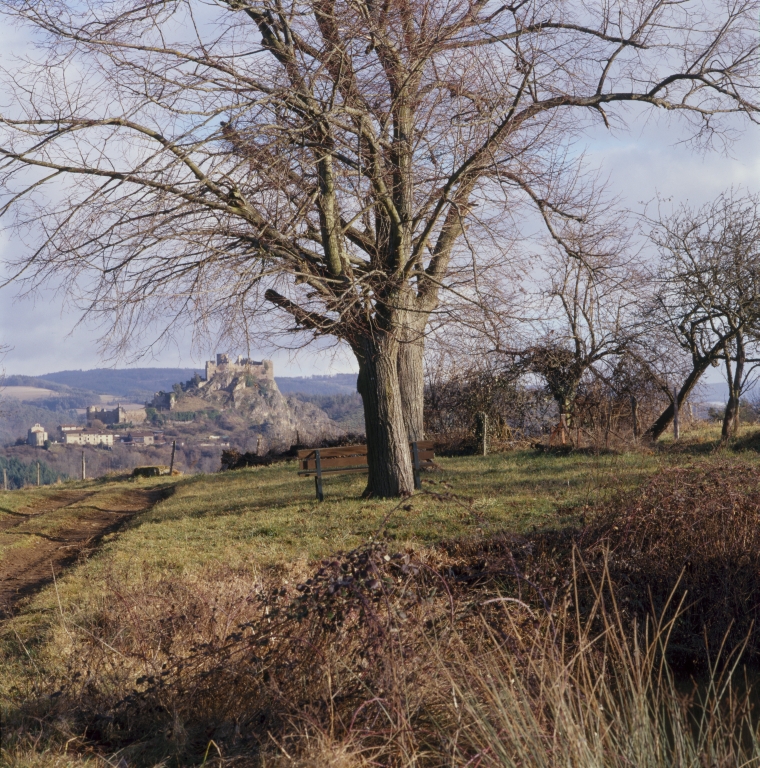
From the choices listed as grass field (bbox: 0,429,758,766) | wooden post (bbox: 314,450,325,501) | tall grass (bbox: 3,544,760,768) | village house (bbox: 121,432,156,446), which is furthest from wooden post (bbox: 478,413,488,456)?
village house (bbox: 121,432,156,446)

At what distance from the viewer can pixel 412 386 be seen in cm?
1622

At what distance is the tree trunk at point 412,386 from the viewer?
15.8 meters

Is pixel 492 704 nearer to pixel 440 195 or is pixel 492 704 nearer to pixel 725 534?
pixel 725 534

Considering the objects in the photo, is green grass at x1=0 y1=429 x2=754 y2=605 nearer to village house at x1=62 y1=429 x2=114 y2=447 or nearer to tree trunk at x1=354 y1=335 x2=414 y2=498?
tree trunk at x1=354 y1=335 x2=414 y2=498

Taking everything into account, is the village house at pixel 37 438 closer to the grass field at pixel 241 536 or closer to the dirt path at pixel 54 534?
the dirt path at pixel 54 534

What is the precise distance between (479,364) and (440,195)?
424 inches

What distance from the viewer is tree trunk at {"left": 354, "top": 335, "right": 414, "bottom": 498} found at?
478 inches

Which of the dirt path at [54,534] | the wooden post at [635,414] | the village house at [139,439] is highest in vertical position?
the wooden post at [635,414]

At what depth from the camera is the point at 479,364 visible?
70.6ft

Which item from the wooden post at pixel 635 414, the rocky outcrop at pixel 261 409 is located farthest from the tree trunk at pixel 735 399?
the rocky outcrop at pixel 261 409

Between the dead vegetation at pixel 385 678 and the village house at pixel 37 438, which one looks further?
the village house at pixel 37 438

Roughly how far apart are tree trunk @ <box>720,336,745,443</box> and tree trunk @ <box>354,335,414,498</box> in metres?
7.16

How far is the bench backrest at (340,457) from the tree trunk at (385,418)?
0.73 meters

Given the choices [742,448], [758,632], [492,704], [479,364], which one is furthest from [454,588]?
[479,364]
